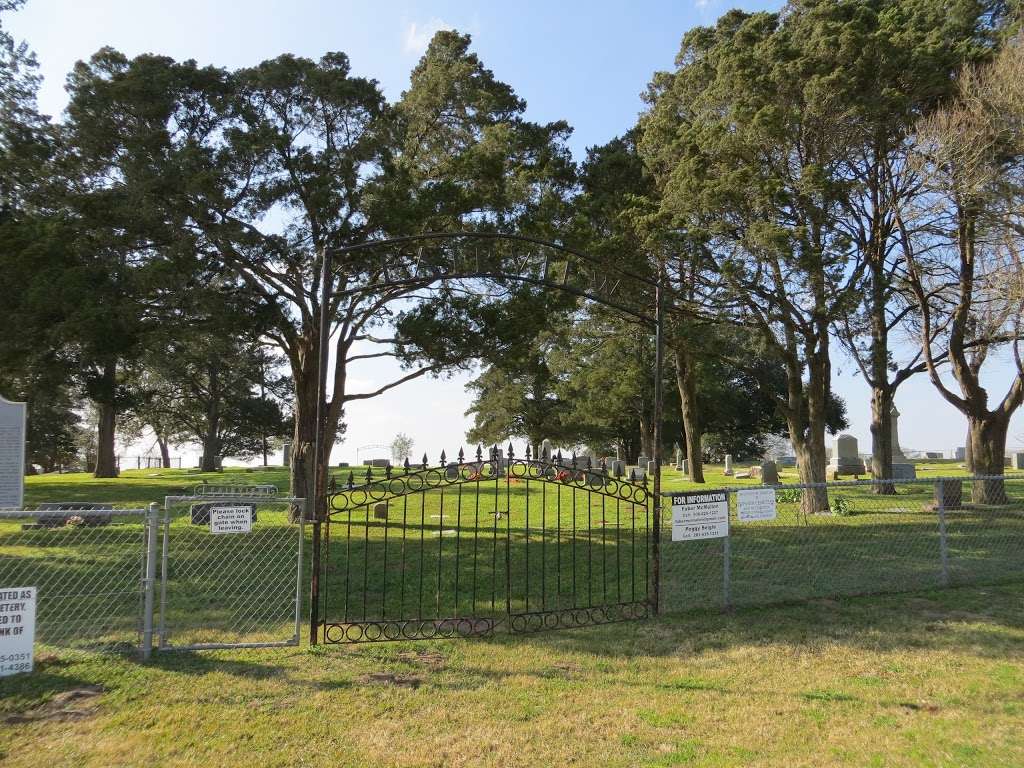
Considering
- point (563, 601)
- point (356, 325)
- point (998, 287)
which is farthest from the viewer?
point (356, 325)

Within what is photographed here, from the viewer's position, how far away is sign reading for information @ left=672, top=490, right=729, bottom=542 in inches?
275

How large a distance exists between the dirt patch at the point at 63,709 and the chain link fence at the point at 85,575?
0.80m

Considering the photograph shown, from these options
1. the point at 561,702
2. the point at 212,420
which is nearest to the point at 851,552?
the point at 561,702

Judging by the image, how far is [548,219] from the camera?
44.7ft

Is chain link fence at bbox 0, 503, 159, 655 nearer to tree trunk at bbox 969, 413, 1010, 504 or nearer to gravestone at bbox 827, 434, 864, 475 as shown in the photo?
tree trunk at bbox 969, 413, 1010, 504

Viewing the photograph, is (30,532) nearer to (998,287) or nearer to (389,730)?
(389,730)

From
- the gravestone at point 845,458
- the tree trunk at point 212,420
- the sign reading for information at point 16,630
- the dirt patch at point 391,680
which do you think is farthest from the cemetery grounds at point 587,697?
the tree trunk at point 212,420

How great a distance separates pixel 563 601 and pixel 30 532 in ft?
32.6

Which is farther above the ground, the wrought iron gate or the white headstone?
the white headstone

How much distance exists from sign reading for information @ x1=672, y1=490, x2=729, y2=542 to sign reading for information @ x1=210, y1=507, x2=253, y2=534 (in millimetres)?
4112

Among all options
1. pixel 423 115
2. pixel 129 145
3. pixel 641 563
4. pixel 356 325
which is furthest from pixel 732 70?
pixel 129 145

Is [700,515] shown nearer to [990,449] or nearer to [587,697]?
[587,697]

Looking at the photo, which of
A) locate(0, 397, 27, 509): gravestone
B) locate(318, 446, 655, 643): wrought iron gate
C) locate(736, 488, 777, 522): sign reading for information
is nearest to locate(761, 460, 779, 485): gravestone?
locate(318, 446, 655, 643): wrought iron gate

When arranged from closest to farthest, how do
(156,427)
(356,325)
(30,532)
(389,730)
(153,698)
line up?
(389,730)
(153,698)
(30,532)
(356,325)
(156,427)
